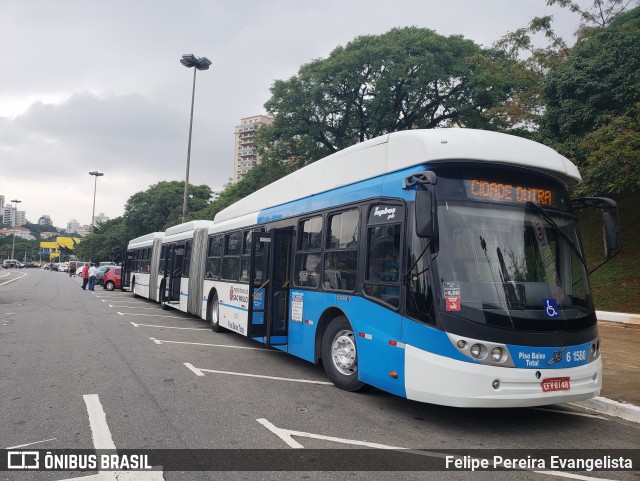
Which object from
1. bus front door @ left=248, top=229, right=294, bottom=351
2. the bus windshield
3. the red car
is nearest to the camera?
the bus windshield

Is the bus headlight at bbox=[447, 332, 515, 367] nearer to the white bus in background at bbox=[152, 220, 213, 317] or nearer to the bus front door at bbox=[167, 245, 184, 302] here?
the white bus in background at bbox=[152, 220, 213, 317]

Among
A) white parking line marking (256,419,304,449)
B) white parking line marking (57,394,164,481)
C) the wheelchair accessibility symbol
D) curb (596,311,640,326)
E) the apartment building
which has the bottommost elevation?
white parking line marking (57,394,164,481)

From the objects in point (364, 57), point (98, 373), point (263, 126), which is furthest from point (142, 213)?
point (98, 373)

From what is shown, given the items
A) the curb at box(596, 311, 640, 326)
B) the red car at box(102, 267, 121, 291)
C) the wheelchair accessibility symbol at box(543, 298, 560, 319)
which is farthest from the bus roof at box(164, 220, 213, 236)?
the red car at box(102, 267, 121, 291)

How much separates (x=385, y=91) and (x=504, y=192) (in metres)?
22.7

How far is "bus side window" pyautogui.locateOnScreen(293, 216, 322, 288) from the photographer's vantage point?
750 cm

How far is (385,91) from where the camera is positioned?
1059 inches

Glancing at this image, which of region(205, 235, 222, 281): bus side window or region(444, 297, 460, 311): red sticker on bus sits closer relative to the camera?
region(444, 297, 460, 311): red sticker on bus

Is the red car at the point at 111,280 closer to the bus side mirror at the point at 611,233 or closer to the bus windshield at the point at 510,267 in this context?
the bus windshield at the point at 510,267

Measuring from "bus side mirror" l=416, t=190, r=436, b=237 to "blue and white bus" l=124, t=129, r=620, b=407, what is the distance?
0.05ft

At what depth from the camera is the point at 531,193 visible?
5691 millimetres

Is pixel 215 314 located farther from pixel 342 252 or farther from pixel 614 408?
pixel 614 408

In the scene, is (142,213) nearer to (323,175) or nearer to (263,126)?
(263,126)

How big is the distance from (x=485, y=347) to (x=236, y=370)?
4.34 m
